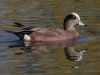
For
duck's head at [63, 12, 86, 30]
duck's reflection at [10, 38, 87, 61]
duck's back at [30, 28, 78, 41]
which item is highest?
duck's head at [63, 12, 86, 30]

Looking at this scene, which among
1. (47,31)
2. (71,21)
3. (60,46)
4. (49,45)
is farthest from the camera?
(71,21)

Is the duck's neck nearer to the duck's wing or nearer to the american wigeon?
the american wigeon

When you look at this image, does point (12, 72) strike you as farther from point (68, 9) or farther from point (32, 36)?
point (68, 9)

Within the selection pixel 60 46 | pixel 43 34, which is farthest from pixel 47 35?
pixel 60 46

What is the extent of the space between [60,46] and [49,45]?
1.14ft

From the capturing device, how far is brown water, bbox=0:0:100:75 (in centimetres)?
1084

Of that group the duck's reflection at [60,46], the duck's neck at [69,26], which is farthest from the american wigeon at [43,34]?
the duck's neck at [69,26]

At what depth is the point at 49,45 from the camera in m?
13.7

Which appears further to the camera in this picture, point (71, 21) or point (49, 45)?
point (71, 21)

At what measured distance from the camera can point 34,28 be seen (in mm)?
14211

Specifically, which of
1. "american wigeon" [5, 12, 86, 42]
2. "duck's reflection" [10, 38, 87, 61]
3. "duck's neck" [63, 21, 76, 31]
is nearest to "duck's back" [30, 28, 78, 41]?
"american wigeon" [5, 12, 86, 42]

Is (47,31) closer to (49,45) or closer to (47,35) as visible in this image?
(47,35)

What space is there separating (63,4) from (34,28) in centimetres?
492

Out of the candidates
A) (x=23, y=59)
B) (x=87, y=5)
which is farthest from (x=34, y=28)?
(x=87, y=5)
